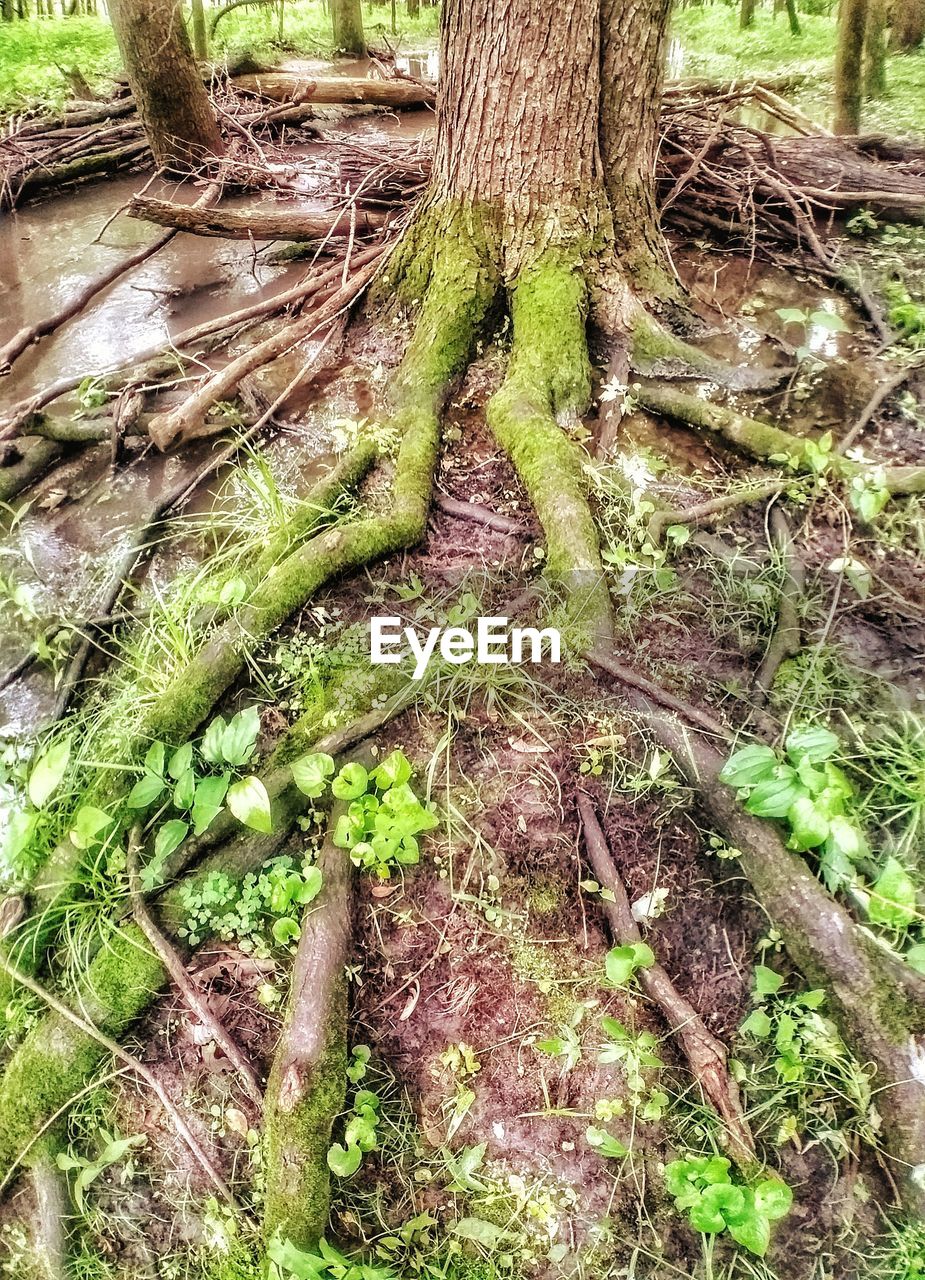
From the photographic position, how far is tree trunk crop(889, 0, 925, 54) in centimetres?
826

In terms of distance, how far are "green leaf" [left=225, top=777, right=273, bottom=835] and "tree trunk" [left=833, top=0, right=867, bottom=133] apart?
6704 millimetres

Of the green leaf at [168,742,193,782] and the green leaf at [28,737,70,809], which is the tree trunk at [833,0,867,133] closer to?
the green leaf at [168,742,193,782]

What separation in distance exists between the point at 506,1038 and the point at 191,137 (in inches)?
235

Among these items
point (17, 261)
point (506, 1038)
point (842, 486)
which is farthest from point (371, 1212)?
point (17, 261)

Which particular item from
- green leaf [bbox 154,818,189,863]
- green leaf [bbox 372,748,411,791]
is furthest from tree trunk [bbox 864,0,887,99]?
green leaf [bbox 154,818,189,863]

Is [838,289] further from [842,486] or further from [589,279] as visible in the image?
[842,486]

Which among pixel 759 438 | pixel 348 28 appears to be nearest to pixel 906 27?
pixel 348 28

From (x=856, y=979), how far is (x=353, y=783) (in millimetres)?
1181

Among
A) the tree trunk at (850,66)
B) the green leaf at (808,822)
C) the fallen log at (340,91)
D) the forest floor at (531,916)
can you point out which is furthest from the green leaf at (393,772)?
the fallen log at (340,91)

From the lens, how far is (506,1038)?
5.69 ft

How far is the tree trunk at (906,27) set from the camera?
27.1 feet

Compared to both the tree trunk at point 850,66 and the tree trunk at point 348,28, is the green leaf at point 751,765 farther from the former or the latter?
the tree trunk at point 348,28

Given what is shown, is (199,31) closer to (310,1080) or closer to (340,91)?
(340,91)

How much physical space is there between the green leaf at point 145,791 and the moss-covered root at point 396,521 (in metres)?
0.15
